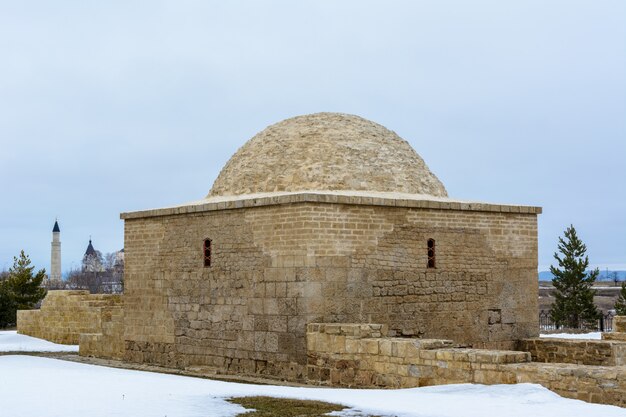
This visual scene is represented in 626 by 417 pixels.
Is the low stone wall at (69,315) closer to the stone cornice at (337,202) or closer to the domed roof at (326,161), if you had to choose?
the stone cornice at (337,202)

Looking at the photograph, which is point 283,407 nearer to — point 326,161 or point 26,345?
point 326,161

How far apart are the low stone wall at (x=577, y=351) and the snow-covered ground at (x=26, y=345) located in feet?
36.8

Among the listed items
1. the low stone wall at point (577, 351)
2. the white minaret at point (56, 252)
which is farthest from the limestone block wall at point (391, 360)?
the white minaret at point (56, 252)

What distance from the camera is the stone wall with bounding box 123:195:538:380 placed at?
13.0 m

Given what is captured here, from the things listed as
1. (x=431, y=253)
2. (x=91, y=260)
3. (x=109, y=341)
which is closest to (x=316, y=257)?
(x=431, y=253)

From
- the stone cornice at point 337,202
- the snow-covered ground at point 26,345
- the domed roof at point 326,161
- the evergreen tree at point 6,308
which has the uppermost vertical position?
the domed roof at point 326,161

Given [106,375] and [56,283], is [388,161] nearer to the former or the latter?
[106,375]

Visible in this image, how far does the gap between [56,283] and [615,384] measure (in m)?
66.7

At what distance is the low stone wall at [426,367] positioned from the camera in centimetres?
891

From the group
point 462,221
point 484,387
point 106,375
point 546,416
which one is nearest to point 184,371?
point 106,375

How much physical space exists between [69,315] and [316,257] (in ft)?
37.3

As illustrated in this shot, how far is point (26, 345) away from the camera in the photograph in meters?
21.3

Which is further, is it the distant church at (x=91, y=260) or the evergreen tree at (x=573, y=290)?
the distant church at (x=91, y=260)

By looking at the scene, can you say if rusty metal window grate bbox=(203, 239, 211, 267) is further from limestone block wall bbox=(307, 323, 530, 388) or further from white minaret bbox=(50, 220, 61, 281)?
white minaret bbox=(50, 220, 61, 281)
